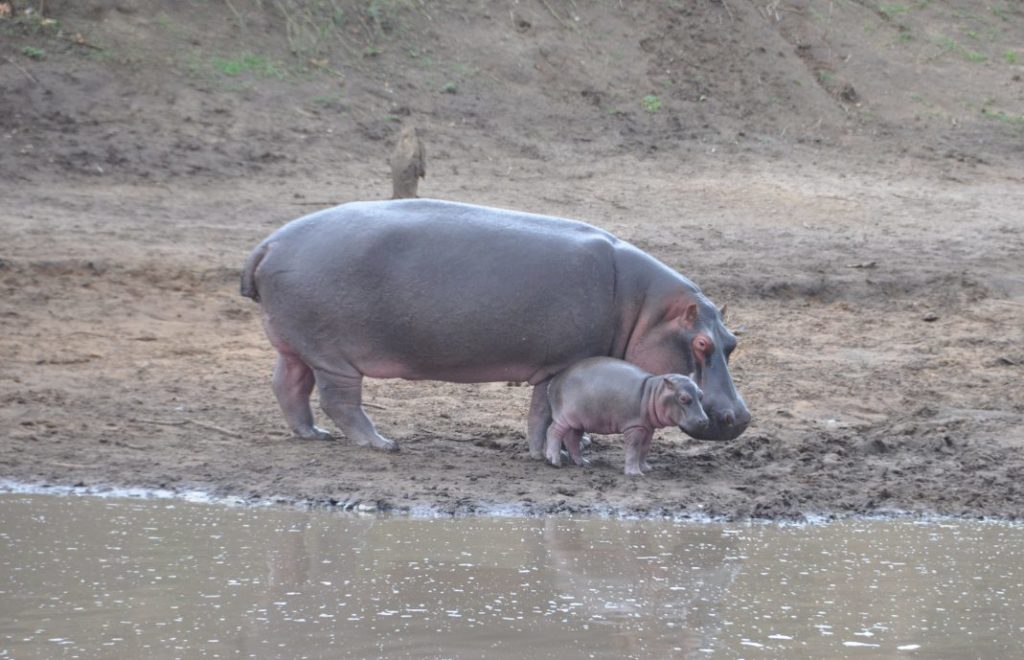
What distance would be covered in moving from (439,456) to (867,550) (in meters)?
2.14

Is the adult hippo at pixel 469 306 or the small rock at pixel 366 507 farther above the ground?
the adult hippo at pixel 469 306

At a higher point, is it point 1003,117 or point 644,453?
point 1003,117

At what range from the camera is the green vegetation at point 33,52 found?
13398 mm

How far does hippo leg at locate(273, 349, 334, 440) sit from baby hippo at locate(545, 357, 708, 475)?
1.15m

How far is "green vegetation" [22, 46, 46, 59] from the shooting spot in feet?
44.0

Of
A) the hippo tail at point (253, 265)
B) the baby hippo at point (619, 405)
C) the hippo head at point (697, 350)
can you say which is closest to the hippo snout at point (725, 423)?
the hippo head at point (697, 350)

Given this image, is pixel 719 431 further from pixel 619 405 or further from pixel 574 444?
pixel 574 444

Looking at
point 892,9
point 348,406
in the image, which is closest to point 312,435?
point 348,406

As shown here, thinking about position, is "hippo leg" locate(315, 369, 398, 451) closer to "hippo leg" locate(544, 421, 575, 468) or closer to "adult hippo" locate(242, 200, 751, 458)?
"adult hippo" locate(242, 200, 751, 458)

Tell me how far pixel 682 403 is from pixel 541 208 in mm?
5725

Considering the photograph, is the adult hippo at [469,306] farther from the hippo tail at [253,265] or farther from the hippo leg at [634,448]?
the hippo leg at [634,448]

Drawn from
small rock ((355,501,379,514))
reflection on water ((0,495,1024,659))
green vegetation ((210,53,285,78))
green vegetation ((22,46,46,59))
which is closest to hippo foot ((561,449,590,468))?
reflection on water ((0,495,1024,659))

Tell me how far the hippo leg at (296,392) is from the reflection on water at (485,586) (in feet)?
3.60

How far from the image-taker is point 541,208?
1234 centimetres
